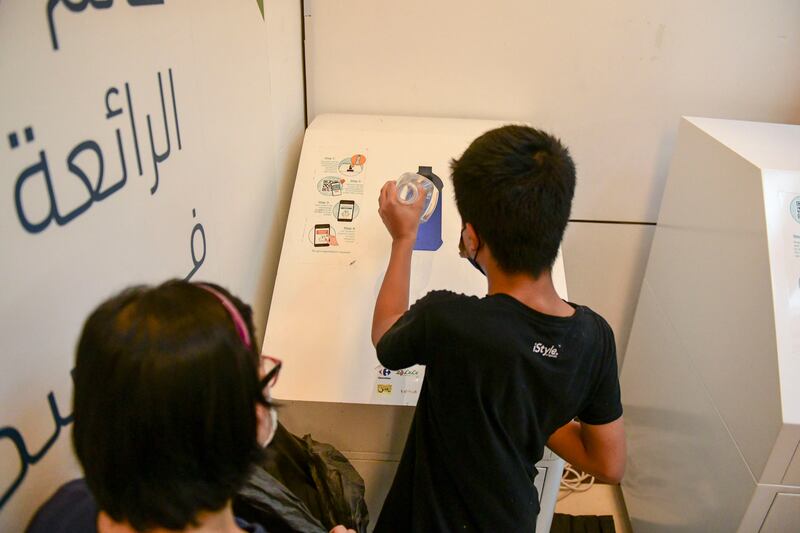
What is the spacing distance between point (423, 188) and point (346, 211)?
21 centimetres

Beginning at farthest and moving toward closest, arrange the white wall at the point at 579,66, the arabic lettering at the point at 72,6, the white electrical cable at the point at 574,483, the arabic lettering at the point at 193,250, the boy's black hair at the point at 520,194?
the white electrical cable at the point at 574,483 → the white wall at the point at 579,66 → the arabic lettering at the point at 193,250 → the boy's black hair at the point at 520,194 → the arabic lettering at the point at 72,6

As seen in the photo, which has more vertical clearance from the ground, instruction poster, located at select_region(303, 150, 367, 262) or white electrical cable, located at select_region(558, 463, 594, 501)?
instruction poster, located at select_region(303, 150, 367, 262)

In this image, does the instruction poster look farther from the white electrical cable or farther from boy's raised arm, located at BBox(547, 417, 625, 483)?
the white electrical cable

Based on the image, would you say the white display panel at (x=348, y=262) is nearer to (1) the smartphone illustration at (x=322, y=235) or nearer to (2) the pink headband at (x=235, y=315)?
(1) the smartphone illustration at (x=322, y=235)

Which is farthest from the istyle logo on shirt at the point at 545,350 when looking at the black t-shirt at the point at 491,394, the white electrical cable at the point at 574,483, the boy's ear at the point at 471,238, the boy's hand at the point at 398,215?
the white electrical cable at the point at 574,483

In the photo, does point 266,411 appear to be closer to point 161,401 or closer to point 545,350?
point 161,401

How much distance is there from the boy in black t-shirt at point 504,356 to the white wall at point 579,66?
29.9 inches

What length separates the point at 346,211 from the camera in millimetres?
1339

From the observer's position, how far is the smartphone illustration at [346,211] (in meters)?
1.33

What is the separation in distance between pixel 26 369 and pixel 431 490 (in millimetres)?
590

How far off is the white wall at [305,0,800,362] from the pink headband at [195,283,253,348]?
1160 millimetres

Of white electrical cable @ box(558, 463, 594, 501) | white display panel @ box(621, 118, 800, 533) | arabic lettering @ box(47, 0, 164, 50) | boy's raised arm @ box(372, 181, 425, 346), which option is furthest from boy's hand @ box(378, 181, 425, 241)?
white electrical cable @ box(558, 463, 594, 501)

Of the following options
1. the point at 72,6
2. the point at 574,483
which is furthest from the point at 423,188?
the point at 574,483

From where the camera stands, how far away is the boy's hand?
105 centimetres
